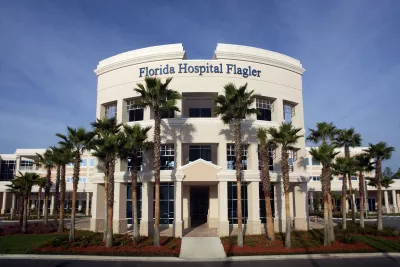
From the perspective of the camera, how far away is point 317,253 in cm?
2327

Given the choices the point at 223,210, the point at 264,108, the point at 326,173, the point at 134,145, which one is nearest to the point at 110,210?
the point at 134,145

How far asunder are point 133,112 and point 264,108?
14.1 metres

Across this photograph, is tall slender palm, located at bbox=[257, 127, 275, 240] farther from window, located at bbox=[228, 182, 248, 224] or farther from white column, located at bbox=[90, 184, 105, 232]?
white column, located at bbox=[90, 184, 105, 232]

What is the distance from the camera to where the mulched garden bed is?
75.7ft

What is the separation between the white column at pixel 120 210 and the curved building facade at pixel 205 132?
0.10 m

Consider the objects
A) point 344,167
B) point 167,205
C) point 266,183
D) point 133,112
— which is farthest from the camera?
point 133,112

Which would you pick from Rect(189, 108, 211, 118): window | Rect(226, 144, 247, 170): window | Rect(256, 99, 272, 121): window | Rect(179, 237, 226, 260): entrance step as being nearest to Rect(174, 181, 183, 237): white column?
Rect(179, 237, 226, 260): entrance step

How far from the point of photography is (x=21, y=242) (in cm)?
2755

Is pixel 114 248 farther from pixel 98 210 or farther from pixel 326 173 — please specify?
pixel 326 173

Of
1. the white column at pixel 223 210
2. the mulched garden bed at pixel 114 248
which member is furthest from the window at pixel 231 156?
the mulched garden bed at pixel 114 248

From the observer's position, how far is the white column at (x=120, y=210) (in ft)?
107

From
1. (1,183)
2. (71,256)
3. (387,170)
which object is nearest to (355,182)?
(71,256)

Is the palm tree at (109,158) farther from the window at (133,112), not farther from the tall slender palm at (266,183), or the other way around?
the tall slender palm at (266,183)

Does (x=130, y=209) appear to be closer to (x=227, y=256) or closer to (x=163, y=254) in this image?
(x=163, y=254)
